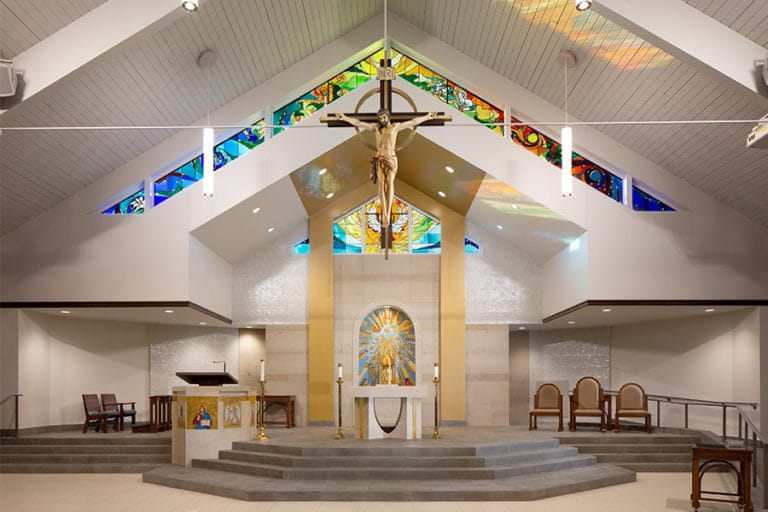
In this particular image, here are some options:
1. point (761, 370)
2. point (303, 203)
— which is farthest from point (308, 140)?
point (761, 370)

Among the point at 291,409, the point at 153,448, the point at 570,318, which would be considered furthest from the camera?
the point at 291,409

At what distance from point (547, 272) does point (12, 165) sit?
920cm

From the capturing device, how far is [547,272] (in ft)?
48.6

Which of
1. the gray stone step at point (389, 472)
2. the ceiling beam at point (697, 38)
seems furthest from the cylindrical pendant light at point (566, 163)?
the gray stone step at point (389, 472)

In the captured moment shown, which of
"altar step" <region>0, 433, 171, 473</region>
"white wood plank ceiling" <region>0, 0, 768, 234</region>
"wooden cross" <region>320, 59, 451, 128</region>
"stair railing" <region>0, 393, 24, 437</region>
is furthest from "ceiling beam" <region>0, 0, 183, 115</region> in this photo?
"stair railing" <region>0, 393, 24, 437</region>

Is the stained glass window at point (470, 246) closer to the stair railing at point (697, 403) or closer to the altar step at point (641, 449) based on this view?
the stair railing at point (697, 403)

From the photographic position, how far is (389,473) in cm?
982

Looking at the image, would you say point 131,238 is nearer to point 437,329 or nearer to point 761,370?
point 437,329

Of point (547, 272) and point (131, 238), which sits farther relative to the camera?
point (547, 272)

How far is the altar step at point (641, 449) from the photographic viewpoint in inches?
456

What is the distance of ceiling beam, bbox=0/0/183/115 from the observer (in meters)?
8.02

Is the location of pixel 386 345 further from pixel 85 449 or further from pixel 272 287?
pixel 85 449

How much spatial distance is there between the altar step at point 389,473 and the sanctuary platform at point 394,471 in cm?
1

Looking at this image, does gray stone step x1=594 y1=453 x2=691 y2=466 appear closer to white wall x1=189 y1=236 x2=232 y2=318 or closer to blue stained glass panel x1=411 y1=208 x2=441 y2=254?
blue stained glass panel x1=411 y1=208 x2=441 y2=254
